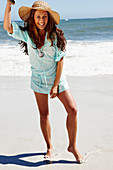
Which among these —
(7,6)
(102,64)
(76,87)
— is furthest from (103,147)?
(102,64)

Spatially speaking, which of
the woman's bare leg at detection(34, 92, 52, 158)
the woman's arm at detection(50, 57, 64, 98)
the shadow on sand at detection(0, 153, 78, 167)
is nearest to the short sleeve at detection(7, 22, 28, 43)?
the woman's arm at detection(50, 57, 64, 98)

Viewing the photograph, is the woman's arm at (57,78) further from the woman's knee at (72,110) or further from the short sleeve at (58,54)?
the woman's knee at (72,110)

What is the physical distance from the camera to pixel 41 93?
259cm

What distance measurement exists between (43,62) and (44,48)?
141mm

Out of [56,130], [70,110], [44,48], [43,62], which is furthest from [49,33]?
[56,130]

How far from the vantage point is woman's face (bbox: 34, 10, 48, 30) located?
237 cm

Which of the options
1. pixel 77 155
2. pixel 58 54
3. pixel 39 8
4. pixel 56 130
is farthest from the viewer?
pixel 56 130

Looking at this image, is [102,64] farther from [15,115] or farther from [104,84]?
[15,115]

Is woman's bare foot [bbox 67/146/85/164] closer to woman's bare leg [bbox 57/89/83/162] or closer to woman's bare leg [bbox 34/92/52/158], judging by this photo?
woman's bare leg [bbox 57/89/83/162]

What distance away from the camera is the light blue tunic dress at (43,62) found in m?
2.43

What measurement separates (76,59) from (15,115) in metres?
5.78

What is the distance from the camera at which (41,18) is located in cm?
238

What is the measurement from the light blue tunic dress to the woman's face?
0.14 meters

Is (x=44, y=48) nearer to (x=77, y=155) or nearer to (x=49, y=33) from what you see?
(x=49, y=33)
